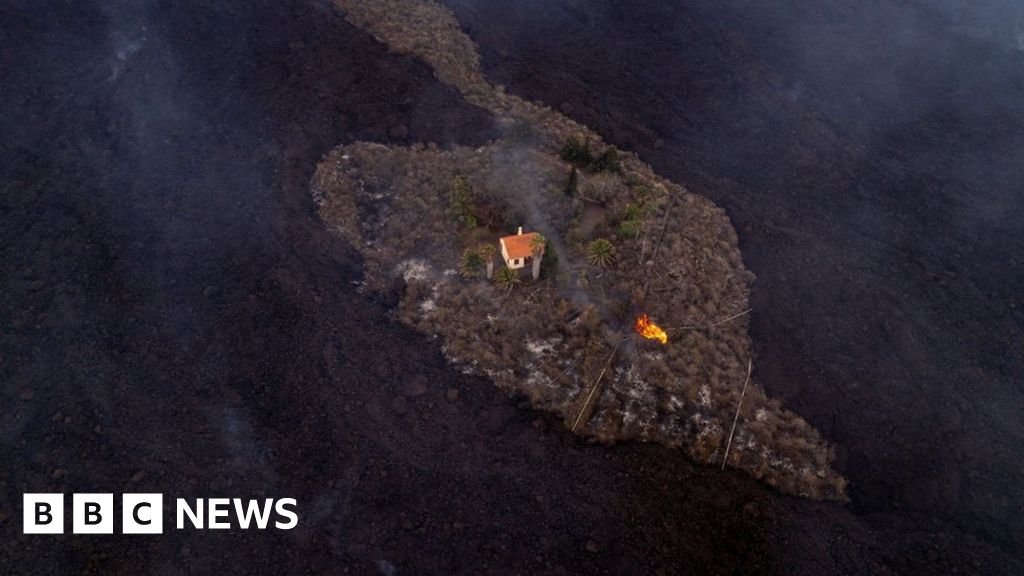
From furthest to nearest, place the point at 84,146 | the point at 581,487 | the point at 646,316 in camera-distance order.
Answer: the point at 84,146
the point at 646,316
the point at 581,487

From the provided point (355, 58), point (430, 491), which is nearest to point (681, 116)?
point (355, 58)

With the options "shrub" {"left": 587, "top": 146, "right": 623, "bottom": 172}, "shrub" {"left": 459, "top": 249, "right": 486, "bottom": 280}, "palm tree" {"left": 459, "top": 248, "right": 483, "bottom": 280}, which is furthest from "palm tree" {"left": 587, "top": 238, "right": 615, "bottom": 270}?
"shrub" {"left": 587, "top": 146, "right": 623, "bottom": 172}

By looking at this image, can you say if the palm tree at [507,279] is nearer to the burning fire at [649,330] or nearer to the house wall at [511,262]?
the house wall at [511,262]

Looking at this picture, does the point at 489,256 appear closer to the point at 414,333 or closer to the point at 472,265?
the point at 472,265

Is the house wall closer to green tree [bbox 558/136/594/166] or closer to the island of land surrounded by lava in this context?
the island of land surrounded by lava

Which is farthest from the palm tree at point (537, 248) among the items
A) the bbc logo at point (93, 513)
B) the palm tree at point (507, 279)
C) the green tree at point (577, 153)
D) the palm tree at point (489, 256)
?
the bbc logo at point (93, 513)

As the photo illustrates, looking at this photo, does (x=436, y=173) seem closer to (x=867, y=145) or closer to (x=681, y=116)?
(x=681, y=116)
